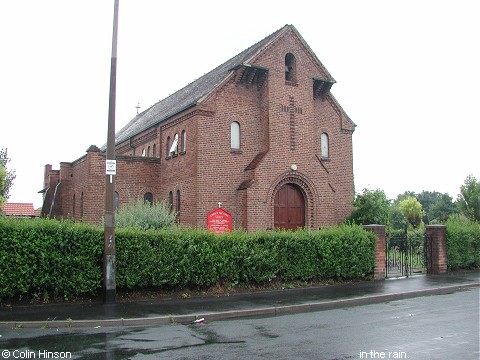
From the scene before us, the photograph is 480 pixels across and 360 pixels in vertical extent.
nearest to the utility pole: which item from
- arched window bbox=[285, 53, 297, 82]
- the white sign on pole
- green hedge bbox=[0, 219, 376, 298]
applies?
the white sign on pole

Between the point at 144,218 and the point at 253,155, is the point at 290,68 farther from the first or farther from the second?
the point at 144,218

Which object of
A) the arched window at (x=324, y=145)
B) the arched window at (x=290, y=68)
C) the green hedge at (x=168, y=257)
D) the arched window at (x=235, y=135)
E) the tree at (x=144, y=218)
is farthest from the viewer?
the arched window at (x=324, y=145)

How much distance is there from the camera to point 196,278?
47.5ft

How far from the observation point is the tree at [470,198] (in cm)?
3362

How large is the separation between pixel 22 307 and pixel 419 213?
129 feet

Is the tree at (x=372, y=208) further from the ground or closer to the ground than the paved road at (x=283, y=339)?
further from the ground

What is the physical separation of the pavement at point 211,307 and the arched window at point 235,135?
30.9 feet

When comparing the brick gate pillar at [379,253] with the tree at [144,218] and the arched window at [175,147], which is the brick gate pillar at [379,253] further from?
the arched window at [175,147]

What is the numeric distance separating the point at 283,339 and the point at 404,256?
A: 13.0 m

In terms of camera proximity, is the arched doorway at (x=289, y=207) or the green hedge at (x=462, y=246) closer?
the green hedge at (x=462, y=246)

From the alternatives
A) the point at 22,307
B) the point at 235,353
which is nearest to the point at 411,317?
the point at 235,353

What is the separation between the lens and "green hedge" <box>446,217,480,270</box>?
20641mm

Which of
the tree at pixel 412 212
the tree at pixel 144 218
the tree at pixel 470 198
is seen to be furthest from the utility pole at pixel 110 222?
the tree at pixel 412 212

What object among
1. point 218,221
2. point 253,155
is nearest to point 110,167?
point 218,221
